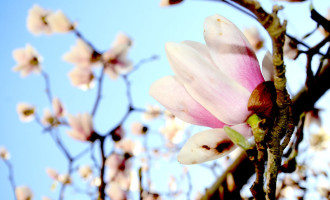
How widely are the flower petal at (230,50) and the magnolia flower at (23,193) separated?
81.5 inches

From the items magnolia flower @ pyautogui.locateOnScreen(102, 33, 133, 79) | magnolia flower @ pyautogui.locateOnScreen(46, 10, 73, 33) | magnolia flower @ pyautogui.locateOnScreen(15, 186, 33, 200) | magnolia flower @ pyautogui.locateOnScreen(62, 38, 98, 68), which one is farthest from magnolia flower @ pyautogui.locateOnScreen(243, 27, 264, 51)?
magnolia flower @ pyautogui.locateOnScreen(15, 186, 33, 200)

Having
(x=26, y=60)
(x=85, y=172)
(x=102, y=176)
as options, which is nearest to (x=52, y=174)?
(x=85, y=172)

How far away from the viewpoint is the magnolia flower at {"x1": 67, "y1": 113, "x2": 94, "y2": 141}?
1.28 meters

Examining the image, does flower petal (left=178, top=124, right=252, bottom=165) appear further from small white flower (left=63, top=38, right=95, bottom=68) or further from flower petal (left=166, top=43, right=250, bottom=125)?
small white flower (left=63, top=38, right=95, bottom=68)

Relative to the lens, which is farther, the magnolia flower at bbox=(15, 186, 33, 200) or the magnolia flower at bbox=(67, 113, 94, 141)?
the magnolia flower at bbox=(15, 186, 33, 200)

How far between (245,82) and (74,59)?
1.51 meters

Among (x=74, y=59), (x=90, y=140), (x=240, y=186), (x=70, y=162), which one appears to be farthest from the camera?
(x=74, y=59)

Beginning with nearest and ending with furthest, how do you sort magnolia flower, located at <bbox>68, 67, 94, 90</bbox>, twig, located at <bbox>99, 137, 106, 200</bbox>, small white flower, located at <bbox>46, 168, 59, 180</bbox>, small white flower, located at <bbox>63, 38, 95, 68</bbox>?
twig, located at <bbox>99, 137, 106, 200</bbox> < small white flower, located at <bbox>63, 38, 95, 68</bbox> < magnolia flower, located at <bbox>68, 67, 94, 90</bbox> < small white flower, located at <bbox>46, 168, 59, 180</bbox>

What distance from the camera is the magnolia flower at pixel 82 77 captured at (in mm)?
1694

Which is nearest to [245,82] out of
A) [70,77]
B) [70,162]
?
[70,162]

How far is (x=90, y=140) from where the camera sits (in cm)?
128

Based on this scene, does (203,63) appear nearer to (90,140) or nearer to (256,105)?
(256,105)

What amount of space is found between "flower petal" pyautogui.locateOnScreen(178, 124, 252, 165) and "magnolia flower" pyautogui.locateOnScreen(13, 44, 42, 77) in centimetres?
202

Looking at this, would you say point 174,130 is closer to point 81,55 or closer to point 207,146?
point 81,55
